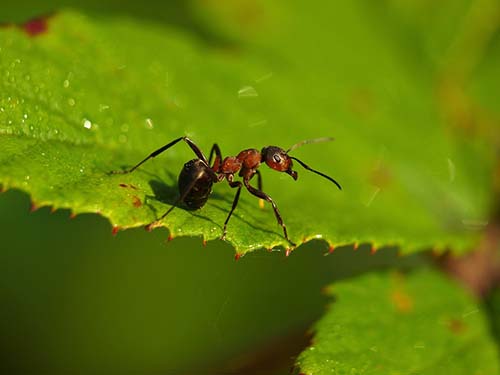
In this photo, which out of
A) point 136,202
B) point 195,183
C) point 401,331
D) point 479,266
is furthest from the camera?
point 479,266

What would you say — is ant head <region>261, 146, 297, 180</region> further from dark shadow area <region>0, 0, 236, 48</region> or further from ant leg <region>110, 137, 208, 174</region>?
dark shadow area <region>0, 0, 236, 48</region>

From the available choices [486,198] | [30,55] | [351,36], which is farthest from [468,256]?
[30,55]

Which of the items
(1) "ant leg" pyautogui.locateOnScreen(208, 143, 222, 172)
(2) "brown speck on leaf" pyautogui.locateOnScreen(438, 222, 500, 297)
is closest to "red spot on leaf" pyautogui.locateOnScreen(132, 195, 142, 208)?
(1) "ant leg" pyautogui.locateOnScreen(208, 143, 222, 172)

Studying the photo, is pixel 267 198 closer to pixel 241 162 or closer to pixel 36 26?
pixel 241 162

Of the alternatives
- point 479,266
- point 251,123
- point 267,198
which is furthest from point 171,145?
point 479,266

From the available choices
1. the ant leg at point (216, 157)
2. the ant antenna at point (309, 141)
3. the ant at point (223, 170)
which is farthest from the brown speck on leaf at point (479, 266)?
the ant leg at point (216, 157)

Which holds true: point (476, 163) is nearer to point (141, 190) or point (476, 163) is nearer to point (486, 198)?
point (486, 198)
